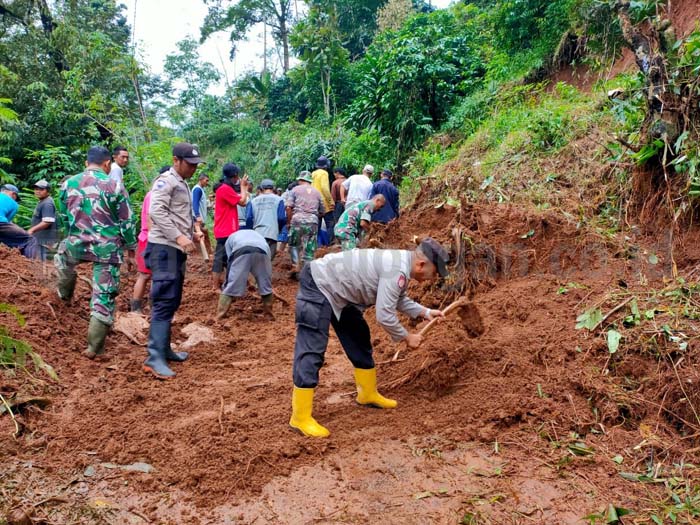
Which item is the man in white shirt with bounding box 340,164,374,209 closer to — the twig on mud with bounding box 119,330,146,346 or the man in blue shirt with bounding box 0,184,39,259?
the twig on mud with bounding box 119,330,146,346

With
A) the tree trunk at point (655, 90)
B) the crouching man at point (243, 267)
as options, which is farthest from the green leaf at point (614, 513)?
the crouching man at point (243, 267)

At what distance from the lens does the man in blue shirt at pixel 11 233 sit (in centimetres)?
734

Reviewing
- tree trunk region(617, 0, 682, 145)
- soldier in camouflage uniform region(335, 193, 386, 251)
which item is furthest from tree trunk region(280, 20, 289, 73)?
tree trunk region(617, 0, 682, 145)

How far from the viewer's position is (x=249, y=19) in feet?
87.0

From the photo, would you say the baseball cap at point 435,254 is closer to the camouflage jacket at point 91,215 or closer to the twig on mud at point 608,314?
the twig on mud at point 608,314

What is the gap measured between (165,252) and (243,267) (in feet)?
5.51

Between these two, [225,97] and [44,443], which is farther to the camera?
[225,97]

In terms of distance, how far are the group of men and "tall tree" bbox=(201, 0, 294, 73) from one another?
815 inches

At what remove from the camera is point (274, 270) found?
30.6 feet

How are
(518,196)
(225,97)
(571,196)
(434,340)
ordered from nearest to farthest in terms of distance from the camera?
(434,340), (571,196), (518,196), (225,97)

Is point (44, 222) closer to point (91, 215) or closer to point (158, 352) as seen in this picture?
point (91, 215)

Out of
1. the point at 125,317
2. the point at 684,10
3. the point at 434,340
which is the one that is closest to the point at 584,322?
the point at 434,340

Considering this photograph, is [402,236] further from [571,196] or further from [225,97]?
[225,97]

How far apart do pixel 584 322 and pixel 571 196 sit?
249 centimetres
